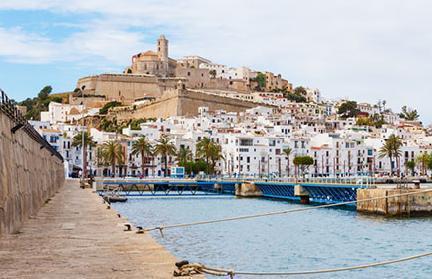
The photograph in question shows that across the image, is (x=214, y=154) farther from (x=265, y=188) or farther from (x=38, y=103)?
(x=38, y=103)

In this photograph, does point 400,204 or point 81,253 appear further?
point 400,204

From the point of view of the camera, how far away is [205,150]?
10212 centimetres

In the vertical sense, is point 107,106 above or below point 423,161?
above

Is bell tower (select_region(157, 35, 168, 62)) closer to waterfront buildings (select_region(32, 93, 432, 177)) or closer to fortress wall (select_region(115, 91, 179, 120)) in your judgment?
fortress wall (select_region(115, 91, 179, 120))

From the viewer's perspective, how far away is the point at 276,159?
111 meters

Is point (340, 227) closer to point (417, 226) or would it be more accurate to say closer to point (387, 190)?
point (417, 226)

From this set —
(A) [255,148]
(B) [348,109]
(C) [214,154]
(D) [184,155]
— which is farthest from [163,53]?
(C) [214,154]

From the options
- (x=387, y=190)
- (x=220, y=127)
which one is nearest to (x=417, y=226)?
(x=387, y=190)

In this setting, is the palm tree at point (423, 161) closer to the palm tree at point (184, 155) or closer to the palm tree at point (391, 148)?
the palm tree at point (391, 148)

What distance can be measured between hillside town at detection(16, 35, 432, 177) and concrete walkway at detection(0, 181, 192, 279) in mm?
60680

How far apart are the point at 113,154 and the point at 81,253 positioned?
84326mm

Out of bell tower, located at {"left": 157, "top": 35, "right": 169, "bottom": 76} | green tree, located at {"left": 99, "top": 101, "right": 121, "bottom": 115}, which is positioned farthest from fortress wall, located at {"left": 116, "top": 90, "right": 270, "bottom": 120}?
bell tower, located at {"left": 157, "top": 35, "right": 169, "bottom": 76}

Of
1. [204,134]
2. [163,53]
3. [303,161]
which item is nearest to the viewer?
[303,161]

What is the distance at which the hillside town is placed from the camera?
107 m
